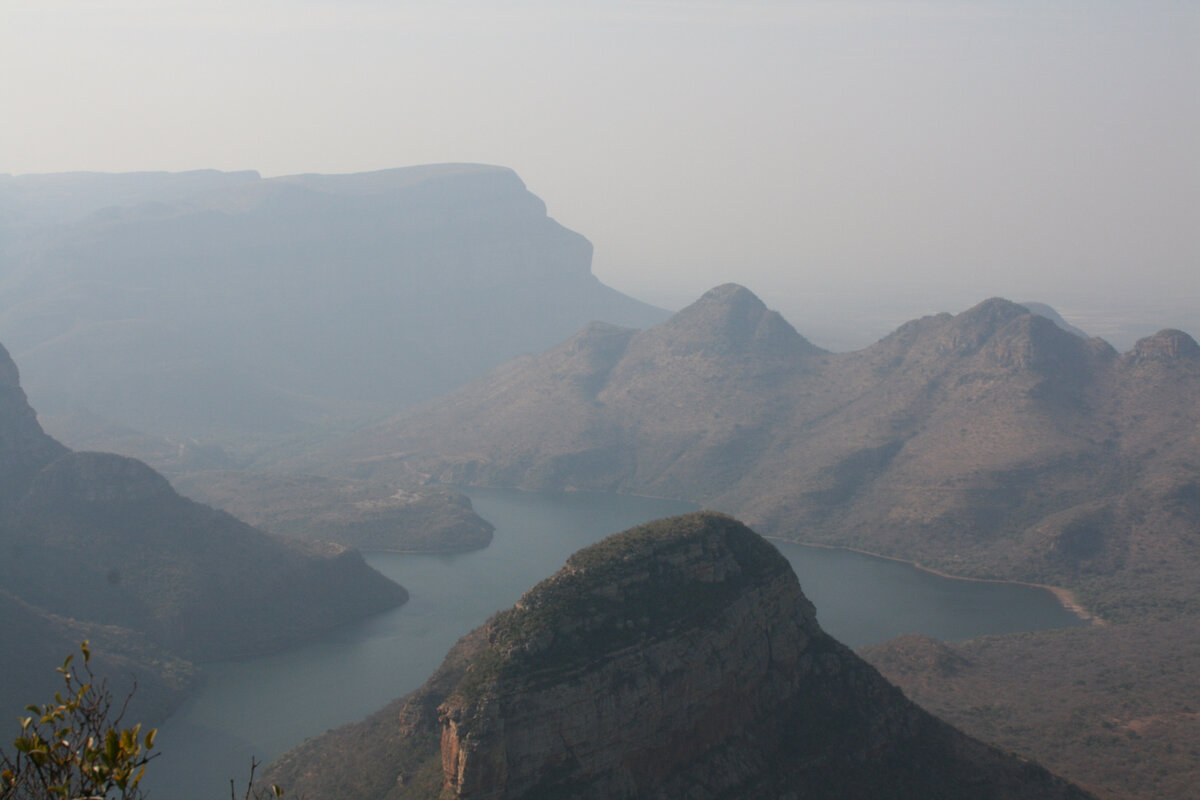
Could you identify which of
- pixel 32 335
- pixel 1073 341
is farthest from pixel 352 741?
pixel 32 335

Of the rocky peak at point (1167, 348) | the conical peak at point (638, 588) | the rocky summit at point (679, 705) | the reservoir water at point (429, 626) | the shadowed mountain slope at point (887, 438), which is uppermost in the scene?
the rocky peak at point (1167, 348)

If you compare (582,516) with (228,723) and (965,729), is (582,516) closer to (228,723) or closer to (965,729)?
(228,723)

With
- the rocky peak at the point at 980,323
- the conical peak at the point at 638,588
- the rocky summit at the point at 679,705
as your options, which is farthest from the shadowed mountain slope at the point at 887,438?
the conical peak at the point at 638,588

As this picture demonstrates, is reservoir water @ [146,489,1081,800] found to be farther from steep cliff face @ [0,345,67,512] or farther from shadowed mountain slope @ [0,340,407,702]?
steep cliff face @ [0,345,67,512]

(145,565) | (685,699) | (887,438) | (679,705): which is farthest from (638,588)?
(887,438)

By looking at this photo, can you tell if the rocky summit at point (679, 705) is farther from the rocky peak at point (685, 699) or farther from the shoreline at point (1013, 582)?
the shoreline at point (1013, 582)
